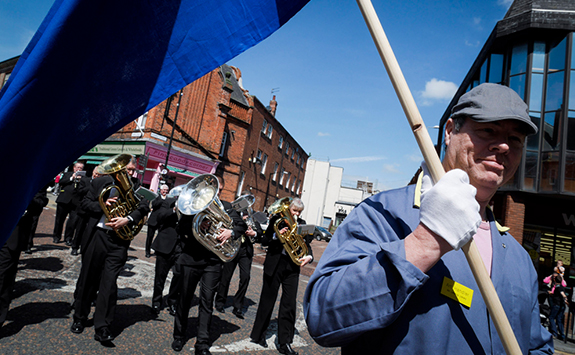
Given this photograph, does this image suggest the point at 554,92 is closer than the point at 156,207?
No

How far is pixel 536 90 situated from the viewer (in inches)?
567

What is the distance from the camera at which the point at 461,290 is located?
4.28 ft

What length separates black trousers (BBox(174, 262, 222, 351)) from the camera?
4.45 metres

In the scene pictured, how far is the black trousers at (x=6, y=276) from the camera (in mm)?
4129

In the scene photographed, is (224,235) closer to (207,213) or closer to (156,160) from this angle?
(207,213)

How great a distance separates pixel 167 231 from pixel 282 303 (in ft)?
8.37

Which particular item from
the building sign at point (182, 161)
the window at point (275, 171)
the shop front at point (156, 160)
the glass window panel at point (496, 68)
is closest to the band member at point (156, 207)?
the shop front at point (156, 160)

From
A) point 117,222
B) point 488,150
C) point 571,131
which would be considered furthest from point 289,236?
point 571,131

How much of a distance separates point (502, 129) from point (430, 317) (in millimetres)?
863

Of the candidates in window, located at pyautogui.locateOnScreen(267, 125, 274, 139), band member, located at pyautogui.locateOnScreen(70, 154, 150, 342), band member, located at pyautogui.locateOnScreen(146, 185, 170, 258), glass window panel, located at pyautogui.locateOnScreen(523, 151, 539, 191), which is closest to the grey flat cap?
band member, located at pyautogui.locateOnScreen(70, 154, 150, 342)

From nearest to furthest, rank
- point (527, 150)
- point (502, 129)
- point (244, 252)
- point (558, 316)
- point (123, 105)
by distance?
point (502, 129)
point (123, 105)
point (244, 252)
point (558, 316)
point (527, 150)

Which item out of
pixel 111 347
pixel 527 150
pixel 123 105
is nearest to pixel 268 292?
Answer: pixel 111 347

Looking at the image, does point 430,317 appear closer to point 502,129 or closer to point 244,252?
point 502,129

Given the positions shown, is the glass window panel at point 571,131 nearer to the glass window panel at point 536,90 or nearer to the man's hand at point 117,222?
the glass window panel at point 536,90
